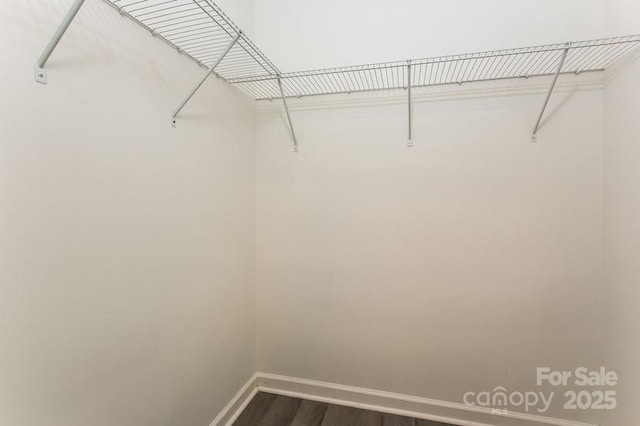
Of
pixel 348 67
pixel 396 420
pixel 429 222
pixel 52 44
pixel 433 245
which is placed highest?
pixel 348 67

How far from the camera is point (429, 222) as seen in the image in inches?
65.7

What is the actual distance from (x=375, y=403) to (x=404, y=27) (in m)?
2.28

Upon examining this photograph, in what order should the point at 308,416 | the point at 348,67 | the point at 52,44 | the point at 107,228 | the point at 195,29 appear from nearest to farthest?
the point at 52,44 → the point at 107,228 → the point at 195,29 → the point at 348,67 → the point at 308,416

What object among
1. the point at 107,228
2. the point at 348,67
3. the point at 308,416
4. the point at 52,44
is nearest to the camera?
the point at 52,44

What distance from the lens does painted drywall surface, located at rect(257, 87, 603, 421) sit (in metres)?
1.51

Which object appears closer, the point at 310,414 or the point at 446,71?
the point at 446,71

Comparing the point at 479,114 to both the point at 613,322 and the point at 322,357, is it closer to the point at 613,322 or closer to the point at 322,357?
the point at 613,322

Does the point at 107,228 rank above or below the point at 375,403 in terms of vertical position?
above

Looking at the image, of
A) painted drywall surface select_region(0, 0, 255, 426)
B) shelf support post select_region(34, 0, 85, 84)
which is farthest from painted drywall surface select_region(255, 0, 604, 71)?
shelf support post select_region(34, 0, 85, 84)

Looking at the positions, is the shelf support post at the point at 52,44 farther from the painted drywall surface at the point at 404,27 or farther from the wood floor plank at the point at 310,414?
the wood floor plank at the point at 310,414

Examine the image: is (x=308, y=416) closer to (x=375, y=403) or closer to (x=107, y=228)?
(x=375, y=403)

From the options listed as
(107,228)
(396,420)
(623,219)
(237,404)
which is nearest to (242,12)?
(107,228)

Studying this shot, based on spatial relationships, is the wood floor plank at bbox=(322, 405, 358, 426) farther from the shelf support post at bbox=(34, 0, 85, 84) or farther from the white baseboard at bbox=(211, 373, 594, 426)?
the shelf support post at bbox=(34, 0, 85, 84)

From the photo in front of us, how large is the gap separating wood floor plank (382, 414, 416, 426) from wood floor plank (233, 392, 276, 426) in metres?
0.71
